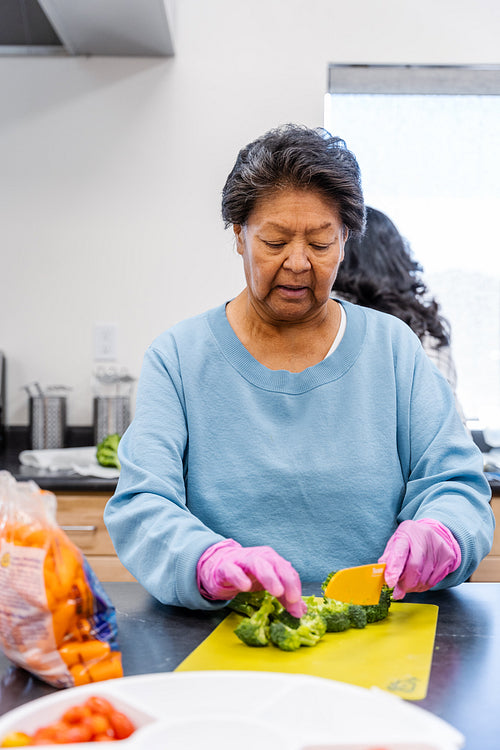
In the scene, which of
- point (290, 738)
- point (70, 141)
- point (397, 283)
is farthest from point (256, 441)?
point (70, 141)

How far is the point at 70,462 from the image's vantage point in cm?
232

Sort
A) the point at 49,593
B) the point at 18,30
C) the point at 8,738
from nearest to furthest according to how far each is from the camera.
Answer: the point at 8,738 < the point at 49,593 < the point at 18,30

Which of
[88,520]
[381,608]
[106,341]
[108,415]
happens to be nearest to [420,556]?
[381,608]

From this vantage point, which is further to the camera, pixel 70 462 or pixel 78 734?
pixel 70 462

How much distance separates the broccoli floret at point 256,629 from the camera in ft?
2.78

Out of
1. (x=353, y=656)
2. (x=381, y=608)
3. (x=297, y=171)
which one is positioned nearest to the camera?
(x=353, y=656)

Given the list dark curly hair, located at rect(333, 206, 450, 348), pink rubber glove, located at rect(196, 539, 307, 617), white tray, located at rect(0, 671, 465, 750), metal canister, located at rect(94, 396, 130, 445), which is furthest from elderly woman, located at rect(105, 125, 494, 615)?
metal canister, located at rect(94, 396, 130, 445)

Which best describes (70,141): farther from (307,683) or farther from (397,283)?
(307,683)

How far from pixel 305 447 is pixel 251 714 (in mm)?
612

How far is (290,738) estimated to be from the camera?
560mm

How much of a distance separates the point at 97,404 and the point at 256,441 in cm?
142

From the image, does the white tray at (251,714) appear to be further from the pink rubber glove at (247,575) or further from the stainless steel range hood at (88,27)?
the stainless steel range hood at (88,27)

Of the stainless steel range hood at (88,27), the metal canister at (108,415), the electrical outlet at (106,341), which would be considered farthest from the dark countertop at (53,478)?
the stainless steel range hood at (88,27)

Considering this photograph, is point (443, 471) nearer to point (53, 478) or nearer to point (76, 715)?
point (76, 715)
